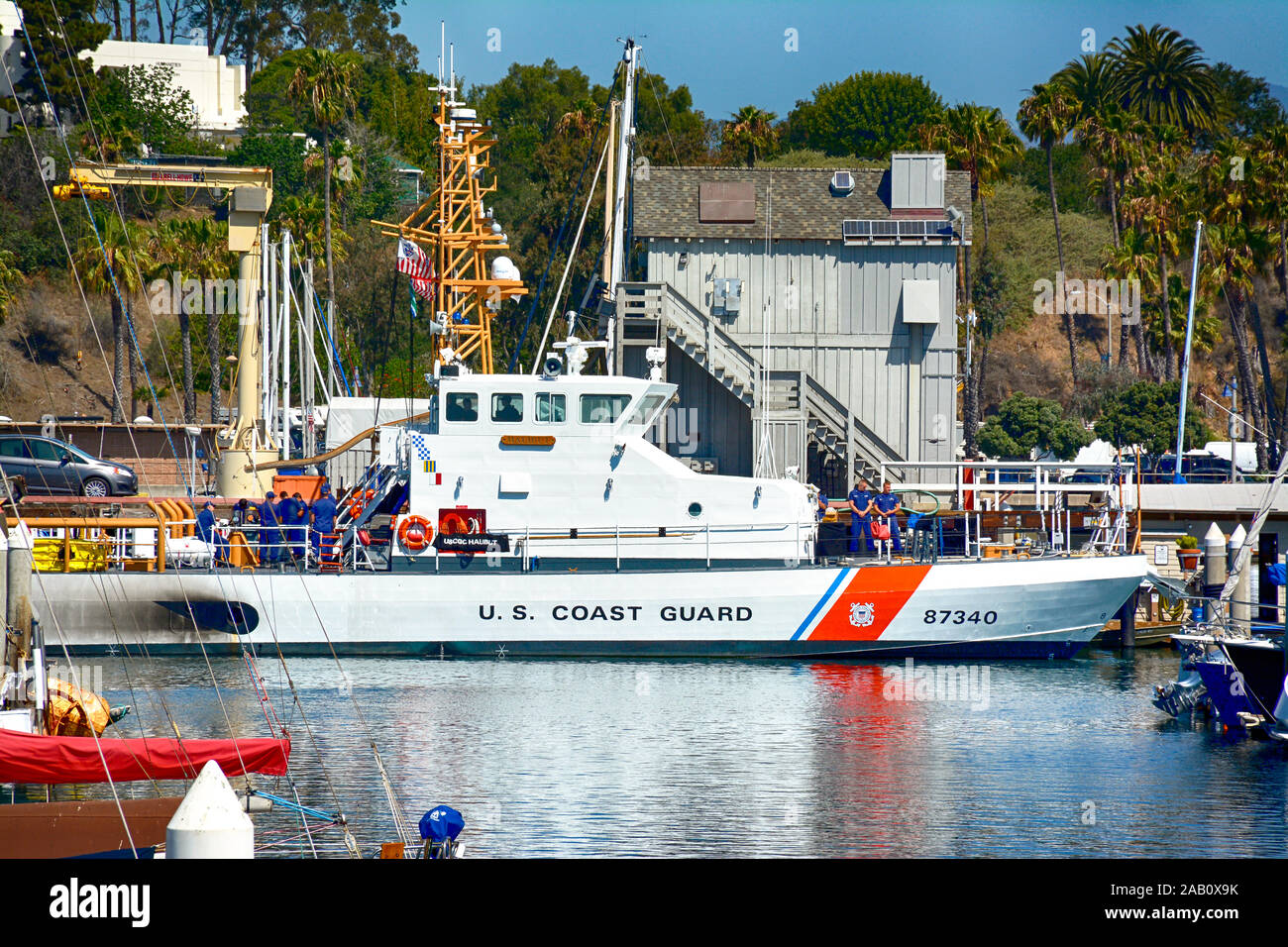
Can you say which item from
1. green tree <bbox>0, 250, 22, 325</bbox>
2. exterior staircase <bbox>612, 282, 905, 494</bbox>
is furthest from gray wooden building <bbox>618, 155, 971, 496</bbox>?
green tree <bbox>0, 250, 22, 325</bbox>

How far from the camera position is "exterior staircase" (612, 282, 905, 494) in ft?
115

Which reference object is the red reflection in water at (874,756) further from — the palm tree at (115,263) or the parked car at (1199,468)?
the palm tree at (115,263)

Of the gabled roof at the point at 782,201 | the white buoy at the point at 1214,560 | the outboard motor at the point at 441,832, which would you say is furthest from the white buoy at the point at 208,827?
the gabled roof at the point at 782,201

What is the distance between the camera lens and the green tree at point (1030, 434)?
47.2 meters

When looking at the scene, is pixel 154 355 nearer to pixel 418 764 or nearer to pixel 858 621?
pixel 858 621

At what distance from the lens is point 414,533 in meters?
24.1

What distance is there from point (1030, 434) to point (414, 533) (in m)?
28.4

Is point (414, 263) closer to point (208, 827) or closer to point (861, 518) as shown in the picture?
point (861, 518)

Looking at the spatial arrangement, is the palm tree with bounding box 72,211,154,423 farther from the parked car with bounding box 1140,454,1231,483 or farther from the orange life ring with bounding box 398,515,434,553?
the parked car with bounding box 1140,454,1231,483

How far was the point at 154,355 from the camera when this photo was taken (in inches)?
2377

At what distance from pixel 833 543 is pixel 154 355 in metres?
41.6

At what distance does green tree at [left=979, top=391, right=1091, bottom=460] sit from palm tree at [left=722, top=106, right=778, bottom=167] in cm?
1622

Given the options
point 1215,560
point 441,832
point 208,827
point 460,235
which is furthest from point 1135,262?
point 208,827
